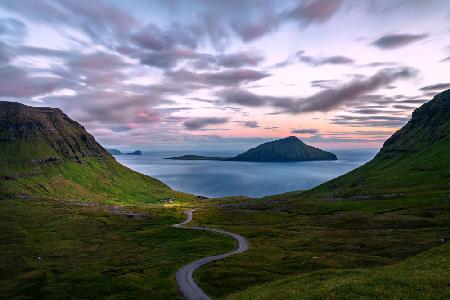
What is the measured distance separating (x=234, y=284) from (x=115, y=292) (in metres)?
25.3

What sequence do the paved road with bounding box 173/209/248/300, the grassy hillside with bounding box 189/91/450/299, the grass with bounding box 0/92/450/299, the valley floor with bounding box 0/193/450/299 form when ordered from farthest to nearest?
the paved road with bounding box 173/209/248/300 < the valley floor with bounding box 0/193/450/299 < the grass with bounding box 0/92/450/299 < the grassy hillside with bounding box 189/91/450/299

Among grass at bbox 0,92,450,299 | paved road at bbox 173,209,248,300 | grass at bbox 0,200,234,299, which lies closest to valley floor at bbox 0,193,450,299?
grass at bbox 0,92,450,299

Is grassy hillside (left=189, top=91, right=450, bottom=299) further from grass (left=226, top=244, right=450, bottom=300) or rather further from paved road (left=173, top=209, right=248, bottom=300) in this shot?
paved road (left=173, top=209, right=248, bottom=300)

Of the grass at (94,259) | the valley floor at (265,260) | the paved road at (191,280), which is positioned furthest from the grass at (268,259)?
the paved road at (191,280)

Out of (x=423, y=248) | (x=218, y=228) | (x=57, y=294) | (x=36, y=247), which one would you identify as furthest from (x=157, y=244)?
(x=423, y=248)

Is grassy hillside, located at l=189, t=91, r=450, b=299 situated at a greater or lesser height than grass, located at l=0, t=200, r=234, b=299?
greater

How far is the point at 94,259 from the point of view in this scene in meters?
114

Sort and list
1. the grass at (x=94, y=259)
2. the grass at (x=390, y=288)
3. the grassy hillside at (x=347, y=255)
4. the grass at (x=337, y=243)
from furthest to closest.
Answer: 1. the grass at (x=94, y=259)
2. the grass at (x=337, y=243)
3. the grassy hillside at (x=347, y=255)
4. the grass at (x=390, y=288)

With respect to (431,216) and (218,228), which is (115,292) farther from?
(431,216)

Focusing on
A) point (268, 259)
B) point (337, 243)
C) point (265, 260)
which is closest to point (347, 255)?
point (268, 259)

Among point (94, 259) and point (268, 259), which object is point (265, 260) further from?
point (94, 259)

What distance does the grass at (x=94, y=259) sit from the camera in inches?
3049

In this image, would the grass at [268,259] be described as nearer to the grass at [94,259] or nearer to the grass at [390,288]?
the grass at [390,288]

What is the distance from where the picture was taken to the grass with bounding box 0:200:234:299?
3049 inches
